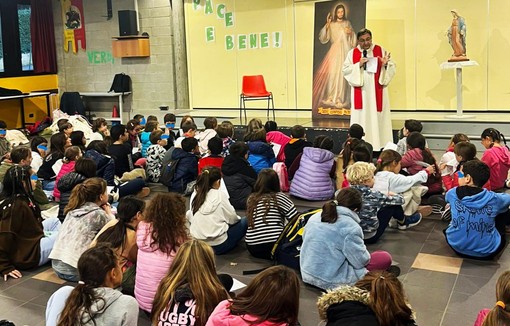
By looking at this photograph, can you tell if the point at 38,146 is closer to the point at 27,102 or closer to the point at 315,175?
the point at 315,175

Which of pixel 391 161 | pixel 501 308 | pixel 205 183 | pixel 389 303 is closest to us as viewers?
pixel 501 308

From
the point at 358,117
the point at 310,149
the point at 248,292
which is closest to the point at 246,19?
the point at 358,117

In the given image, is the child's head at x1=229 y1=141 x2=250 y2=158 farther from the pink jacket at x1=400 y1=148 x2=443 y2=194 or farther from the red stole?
the red stole

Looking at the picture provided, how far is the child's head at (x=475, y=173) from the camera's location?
4.09 metres

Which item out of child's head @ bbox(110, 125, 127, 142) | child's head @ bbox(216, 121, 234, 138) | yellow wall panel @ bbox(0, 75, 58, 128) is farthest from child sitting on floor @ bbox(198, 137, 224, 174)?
yellow wall panel @ bbox(0, 75, 58, 128)

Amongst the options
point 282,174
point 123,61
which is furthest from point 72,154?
point 123,61

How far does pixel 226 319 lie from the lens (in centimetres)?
228

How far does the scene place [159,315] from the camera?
2.57 metres

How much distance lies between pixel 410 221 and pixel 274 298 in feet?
10.4

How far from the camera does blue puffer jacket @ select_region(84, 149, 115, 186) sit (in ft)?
19.8

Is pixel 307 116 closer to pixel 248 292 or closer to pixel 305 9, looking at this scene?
pixel 305 9

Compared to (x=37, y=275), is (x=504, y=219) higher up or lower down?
higher up

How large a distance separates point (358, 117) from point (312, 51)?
291 centimetres

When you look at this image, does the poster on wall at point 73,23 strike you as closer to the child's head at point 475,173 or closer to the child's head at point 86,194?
the child's head at point 86,194
